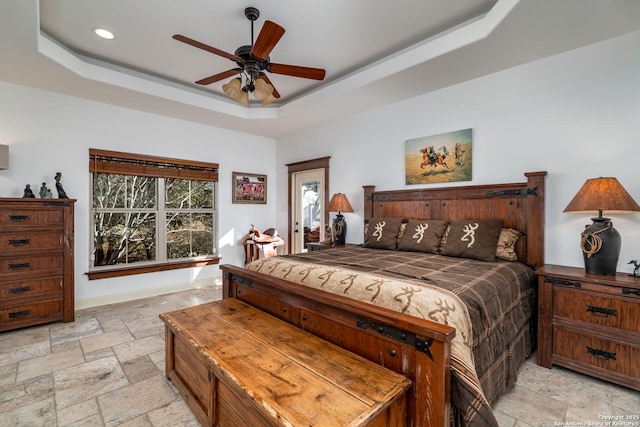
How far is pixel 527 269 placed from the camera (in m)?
2.66

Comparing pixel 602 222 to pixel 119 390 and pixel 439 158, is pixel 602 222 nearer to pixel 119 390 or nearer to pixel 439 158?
pixel 439 158

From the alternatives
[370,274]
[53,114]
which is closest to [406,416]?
[370,274]

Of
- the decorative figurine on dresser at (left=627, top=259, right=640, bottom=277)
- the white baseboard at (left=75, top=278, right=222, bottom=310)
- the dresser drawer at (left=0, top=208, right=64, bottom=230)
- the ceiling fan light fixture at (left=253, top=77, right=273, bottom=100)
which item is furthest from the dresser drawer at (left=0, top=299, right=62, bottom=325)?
the decorative figurine on dresser at (left=627, top=259, right=640, bottom=277)

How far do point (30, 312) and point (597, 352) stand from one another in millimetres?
5102

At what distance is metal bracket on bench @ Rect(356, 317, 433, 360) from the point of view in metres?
1.23

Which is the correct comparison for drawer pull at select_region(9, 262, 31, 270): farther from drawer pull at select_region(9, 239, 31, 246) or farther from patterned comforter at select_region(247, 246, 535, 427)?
patterned comforter at select_region(247, 246, 535, 427)

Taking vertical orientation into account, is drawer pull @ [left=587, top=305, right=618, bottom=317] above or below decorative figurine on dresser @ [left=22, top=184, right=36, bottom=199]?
below

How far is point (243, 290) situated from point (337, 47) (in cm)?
254

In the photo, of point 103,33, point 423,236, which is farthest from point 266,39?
point 423,236

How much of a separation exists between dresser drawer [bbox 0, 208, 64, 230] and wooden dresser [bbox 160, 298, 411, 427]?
2.23 metres

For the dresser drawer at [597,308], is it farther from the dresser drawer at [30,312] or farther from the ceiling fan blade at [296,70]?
the dresser drawer at [30,312]

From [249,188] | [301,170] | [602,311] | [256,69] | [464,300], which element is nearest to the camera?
[464,300]

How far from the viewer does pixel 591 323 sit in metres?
2.15

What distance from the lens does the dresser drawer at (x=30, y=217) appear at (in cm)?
296
